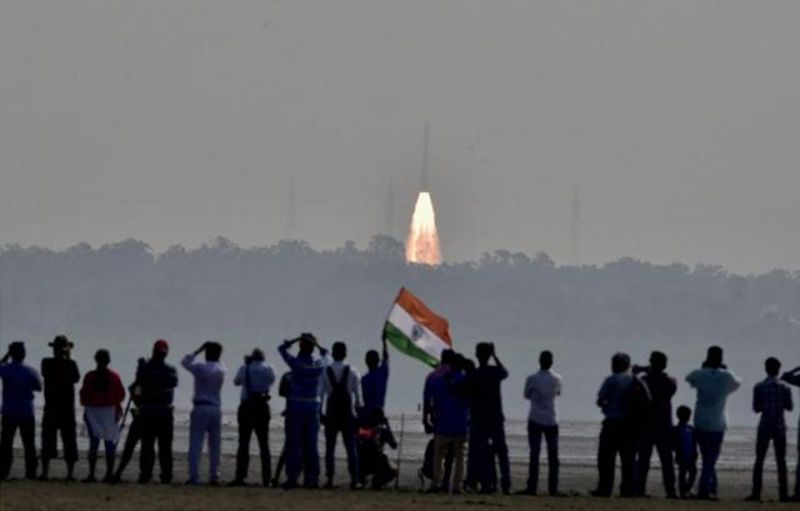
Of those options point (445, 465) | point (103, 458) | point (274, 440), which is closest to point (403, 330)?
point (445, 465)

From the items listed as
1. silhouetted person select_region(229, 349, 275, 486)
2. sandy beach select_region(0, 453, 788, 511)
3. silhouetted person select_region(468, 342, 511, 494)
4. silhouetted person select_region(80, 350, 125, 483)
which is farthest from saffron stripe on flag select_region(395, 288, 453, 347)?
silhouetted person select_region(80, 350, 125, 483)

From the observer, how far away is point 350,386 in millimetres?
38000

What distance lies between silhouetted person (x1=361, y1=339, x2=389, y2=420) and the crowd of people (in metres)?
0.02

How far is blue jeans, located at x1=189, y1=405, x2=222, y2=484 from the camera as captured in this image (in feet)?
125

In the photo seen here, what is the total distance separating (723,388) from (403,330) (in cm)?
535

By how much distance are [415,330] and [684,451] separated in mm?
4439

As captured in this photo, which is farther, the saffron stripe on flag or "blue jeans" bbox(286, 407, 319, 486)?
the saffron stripe on flag

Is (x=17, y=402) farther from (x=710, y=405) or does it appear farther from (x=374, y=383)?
(x=710, y=405)

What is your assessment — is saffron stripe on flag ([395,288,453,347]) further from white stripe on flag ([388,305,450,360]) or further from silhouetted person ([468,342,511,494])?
silhouetted person ([468,342,511,494])

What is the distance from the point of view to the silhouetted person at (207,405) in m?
37.7

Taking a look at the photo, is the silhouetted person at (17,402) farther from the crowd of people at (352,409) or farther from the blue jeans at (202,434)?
the blue jeans at (202,434)

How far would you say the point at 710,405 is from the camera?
3831 cm

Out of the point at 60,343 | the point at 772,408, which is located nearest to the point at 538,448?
the point at 772,408

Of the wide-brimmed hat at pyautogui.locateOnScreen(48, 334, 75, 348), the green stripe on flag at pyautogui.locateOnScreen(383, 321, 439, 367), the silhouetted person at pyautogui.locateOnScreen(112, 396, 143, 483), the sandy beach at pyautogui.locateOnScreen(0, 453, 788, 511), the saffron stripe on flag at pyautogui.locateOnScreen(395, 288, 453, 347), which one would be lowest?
the sandy beach at pyautogui.locateOnScreen(0, 453, 788, 511)
